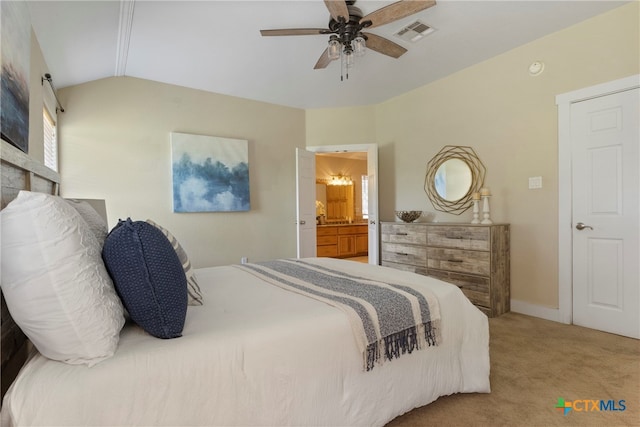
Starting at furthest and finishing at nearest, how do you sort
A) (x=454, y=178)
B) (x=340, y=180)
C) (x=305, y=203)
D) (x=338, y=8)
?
(x=340, y=180) < (x=305, y=203) < (x=454, y=178) < (x=338, y=8)

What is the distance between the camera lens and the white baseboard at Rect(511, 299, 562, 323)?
10.0ft

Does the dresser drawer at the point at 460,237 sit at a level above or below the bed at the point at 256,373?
above

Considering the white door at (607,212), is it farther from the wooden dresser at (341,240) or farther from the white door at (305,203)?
the wooden dresser at (341,240)

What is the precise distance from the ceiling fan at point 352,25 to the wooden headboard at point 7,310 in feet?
5.81

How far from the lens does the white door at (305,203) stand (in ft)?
14.7

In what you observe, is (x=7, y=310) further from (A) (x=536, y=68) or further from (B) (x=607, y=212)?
(A) (x=536, y=68)

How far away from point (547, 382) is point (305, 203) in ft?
10.8

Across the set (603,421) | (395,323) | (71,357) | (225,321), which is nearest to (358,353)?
(395,323)

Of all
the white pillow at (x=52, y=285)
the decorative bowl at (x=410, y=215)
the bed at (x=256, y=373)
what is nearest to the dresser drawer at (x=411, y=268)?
the decorative bowl at (x=410, y=215)

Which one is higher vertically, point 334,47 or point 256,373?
point 334,47

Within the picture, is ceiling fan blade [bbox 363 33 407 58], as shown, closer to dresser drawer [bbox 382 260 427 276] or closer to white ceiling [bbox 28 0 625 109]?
white ceiling [bbox 28 0 625 109]

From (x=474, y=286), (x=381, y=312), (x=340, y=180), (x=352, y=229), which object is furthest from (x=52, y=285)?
(x=340, y=180)

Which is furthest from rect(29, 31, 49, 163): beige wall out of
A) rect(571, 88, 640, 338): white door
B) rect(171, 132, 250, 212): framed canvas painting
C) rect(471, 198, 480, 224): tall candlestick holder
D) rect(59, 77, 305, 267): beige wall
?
rect(571, 88, 640, 338): white door

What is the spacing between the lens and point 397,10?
7.22ft
